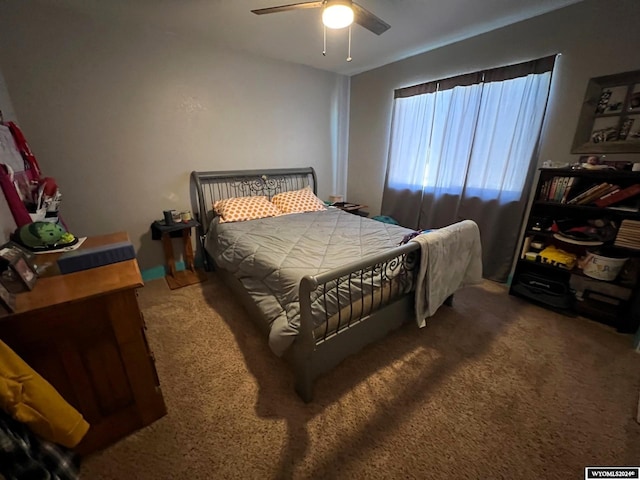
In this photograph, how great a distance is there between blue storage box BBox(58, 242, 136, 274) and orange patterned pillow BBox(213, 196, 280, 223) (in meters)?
1.44

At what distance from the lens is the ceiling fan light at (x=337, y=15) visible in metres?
1.49

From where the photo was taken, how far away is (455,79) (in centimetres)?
277

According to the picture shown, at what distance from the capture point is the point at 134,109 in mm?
2504

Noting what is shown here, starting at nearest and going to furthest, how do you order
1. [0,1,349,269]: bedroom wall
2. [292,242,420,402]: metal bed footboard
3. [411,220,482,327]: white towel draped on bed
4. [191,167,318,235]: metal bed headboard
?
[292,242,420,402]: metal bed footboard, [411,220,482,327]: white towel draped on bed, [0,1,349,269]: bedroom wall, [191,167,318,235]: metal bed headboard

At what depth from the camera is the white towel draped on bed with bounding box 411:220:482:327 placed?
1.74m

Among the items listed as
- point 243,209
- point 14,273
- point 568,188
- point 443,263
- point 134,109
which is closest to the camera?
point 14,273

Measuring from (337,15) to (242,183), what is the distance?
7.24 feet

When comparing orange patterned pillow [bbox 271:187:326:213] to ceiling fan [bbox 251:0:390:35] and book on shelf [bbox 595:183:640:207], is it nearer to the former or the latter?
ceiling fan [bbox 251:0:390:35]

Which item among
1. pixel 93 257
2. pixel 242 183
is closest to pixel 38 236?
pixel 93 257

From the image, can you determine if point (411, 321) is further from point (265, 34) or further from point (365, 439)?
point (265, 34)

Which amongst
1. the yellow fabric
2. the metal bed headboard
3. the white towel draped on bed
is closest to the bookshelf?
the white towel draped on bed

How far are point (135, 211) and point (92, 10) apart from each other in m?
1.73

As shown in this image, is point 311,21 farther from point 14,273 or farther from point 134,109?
point 14,273

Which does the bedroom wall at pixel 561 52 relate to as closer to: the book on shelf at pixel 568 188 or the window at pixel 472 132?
the window at pixel 472 132
